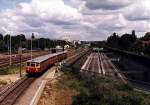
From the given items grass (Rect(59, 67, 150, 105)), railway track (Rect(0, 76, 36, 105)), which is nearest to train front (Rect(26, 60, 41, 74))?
railway track (Rect(0, 76, 36, 105))

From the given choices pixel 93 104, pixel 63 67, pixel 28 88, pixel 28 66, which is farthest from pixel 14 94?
pixel 63 67

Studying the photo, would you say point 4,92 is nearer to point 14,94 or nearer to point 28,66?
point 14,94

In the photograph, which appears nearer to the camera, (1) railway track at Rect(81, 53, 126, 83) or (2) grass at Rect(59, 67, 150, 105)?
(2) grass at Rect(59, 67, 150, 105)

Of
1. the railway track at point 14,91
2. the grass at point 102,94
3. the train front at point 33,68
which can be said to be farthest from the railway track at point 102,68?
the railway track at point 14,91

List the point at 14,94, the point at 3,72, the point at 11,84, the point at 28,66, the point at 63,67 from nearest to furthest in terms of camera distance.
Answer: the point at 14,94, the point at 11,84, the point at 28,66, the point at 3,72, the point at 63,67

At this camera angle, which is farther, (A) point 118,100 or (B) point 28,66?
(B) point 28,66

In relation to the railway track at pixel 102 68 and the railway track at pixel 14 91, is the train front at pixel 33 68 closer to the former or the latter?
the railway track at pixel 14 91

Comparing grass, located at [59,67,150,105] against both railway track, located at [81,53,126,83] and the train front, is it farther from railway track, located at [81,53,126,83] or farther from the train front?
railway track, located at [81,53,126,83]

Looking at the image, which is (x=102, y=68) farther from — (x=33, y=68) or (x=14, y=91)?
(x=14, y=91)

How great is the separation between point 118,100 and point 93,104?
2210 mm

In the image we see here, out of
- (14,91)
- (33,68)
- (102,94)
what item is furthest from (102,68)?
(102,94)

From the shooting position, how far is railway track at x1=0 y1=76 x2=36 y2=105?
1604 inches

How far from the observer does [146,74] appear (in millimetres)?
76000

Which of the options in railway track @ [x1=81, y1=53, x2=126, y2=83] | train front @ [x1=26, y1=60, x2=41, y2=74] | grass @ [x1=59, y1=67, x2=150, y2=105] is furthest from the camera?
railway track @ [x1=81, y1=53, x2=126, y2=83]
